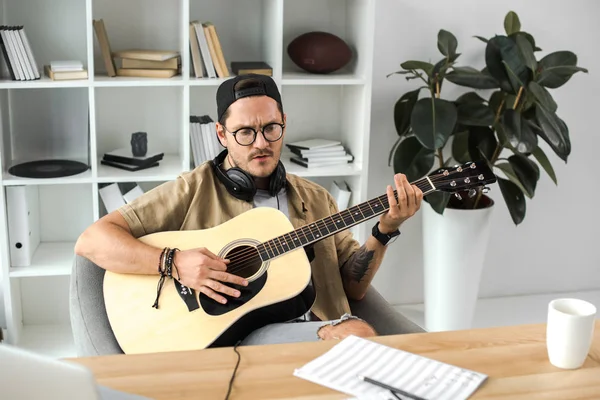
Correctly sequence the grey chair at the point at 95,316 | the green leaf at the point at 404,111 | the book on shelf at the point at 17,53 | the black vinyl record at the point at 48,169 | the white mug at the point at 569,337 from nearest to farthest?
the white mug at the point at 569,337 < the grey chair at the point at 95,316 < the book on shelf at the point at 17,53 < the black vinyl record at the point at 48,169 < the green leaf at the point at 404,111

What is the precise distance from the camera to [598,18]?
12.4 ft

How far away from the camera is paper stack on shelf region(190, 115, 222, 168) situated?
3.20 metres

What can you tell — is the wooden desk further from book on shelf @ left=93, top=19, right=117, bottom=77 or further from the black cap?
book on shelf @ left=93, top=19, right=117, bottom=77

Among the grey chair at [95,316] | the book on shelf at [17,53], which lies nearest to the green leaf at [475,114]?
the grey chair at [95,316]

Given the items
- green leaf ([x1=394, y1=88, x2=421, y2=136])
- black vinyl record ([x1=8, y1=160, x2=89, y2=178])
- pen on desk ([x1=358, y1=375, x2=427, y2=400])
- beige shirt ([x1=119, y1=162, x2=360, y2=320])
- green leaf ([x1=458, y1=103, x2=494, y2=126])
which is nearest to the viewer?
pen on desk ([x1=358, y1=375, x2=427, y2=400])

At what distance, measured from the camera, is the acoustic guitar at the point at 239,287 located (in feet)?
6.67

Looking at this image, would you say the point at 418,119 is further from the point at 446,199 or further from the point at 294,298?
the point at 294,298

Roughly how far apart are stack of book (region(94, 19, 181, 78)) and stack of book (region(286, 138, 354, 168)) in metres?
0.59

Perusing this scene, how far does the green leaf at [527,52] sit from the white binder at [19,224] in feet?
6.34

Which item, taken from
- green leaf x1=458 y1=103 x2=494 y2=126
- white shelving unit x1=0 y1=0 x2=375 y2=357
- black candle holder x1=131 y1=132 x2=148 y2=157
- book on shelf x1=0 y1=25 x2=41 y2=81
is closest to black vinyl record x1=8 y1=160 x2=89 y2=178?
white shelving unit x1=0 y1=0 x2=375 y2=357

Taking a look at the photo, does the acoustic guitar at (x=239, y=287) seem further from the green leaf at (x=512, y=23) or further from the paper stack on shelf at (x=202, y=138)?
the green leaf at (x=512, y=23)

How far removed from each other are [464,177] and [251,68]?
1.39 metres

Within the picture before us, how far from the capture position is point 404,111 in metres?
3.44

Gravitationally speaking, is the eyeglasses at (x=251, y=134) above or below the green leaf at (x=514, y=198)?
above
